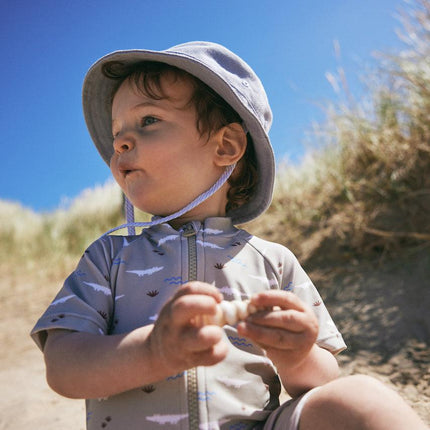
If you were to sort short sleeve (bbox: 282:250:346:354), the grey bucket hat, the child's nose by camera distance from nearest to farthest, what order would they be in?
short sleeve (bbox: 282:250:346:354) → the child's nose → the grey bucket hat

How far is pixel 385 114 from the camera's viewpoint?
425cm

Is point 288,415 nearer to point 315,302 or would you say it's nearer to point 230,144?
point 315,302

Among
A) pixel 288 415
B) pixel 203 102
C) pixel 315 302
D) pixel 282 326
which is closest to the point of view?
pixel 282 326

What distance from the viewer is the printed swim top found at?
1188 mm

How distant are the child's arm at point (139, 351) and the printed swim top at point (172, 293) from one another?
0.08 metres

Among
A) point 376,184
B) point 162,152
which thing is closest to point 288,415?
point 162,152

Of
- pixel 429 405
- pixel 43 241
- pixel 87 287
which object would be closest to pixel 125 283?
pixel 87 287

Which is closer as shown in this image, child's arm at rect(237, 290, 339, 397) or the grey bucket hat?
child's arm at rect(237, 290, 339, 397)

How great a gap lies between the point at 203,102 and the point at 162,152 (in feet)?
1.02

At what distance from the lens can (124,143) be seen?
1.51 m

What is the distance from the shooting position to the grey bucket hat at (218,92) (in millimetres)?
1608

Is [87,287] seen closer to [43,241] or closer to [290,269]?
[290,269]

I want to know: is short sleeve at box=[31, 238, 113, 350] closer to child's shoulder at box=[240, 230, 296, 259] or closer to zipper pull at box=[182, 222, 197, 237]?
zipper pull at box=[182, 222, 197, 237]

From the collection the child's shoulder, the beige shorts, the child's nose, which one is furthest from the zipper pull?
the beige shorts
